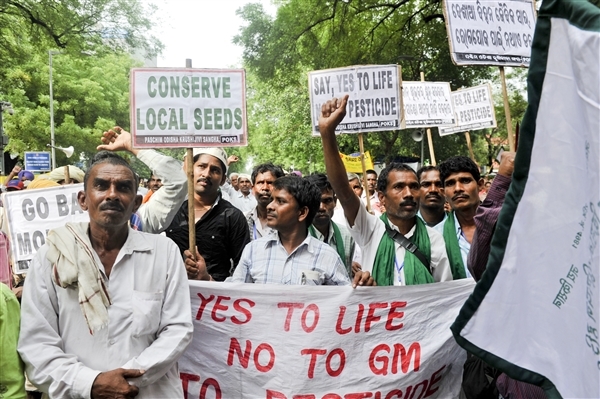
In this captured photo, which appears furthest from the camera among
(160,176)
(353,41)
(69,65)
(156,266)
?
(69,65)

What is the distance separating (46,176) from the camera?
6.67 m

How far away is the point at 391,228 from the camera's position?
13.2 feet

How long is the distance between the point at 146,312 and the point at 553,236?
166cm

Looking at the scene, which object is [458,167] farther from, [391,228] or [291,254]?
[291,254]

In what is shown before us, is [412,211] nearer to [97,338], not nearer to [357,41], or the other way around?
[97,338]

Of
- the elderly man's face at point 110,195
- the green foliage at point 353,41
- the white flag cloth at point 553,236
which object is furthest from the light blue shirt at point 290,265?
the green foliage at point 353,41

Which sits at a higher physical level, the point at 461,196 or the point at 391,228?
the point at 461,196

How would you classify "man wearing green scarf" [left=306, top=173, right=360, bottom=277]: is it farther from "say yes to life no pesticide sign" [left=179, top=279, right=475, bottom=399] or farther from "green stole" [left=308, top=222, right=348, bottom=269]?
"say yes to life no pesticide sign" [left=179, top=279, right=475, bottom=399]

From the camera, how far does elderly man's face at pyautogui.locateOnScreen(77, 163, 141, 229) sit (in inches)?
117

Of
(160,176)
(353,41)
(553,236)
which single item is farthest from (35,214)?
(353,41)

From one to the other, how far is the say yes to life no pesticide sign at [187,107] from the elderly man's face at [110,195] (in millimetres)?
1176

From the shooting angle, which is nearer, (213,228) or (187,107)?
(187,107)

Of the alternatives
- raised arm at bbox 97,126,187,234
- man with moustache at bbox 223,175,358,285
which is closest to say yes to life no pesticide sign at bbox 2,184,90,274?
raised arm at bbox 97,126,187,234

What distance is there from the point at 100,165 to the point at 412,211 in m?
1.81
